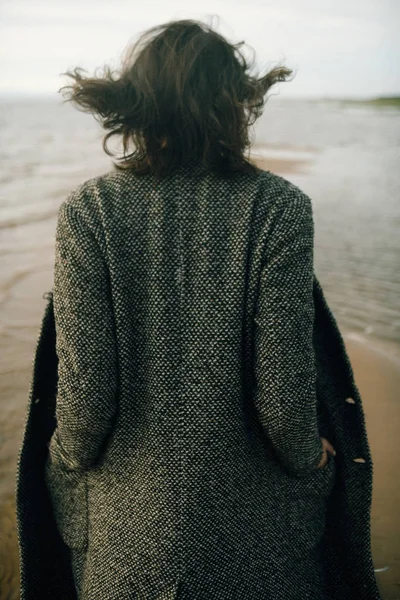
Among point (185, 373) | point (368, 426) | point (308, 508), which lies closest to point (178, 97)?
point (185, 373)

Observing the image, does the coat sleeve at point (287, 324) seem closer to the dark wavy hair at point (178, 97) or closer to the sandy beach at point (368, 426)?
the dark wavy hair at point (178, 97)

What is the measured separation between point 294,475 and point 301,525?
0.21m

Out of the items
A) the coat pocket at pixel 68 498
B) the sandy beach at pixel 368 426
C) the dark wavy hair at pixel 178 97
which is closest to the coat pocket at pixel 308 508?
the coat pocket at pixel 68 498

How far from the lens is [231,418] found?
1336 mm

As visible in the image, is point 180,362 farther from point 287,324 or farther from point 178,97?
point 178,97

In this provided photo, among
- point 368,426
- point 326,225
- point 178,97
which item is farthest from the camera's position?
point 326,225

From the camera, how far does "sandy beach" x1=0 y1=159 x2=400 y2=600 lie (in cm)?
255

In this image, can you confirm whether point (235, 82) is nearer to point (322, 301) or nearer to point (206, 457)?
point (322, 301)

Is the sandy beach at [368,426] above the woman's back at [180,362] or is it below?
below

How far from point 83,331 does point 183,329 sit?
0.26 metres

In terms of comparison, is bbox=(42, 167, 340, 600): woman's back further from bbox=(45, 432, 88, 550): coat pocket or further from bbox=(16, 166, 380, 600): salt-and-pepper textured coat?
bbox=(45, 432, 88, 550): coat pocket

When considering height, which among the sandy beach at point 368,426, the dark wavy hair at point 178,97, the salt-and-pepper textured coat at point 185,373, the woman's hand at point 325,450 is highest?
the dark wavy hair at point 178,97

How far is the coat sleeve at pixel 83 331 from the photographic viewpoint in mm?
1266

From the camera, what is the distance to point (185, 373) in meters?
1.30
